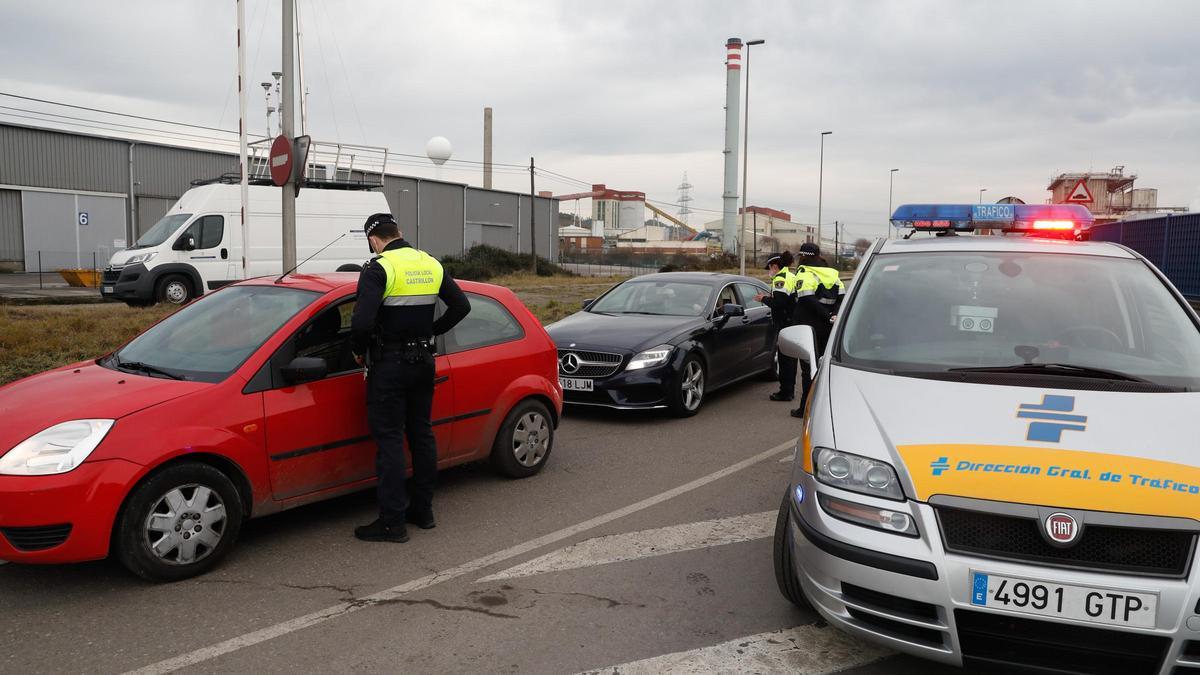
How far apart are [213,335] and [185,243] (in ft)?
50.0

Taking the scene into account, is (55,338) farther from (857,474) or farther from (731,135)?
(731,135)

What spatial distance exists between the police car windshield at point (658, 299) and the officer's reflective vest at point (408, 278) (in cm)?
464

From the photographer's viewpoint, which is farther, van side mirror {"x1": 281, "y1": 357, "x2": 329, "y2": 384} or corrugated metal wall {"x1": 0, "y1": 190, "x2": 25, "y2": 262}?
corrugated metal wall {"x1": 0, "y1": 190, "x2": 25, "y2": 262}

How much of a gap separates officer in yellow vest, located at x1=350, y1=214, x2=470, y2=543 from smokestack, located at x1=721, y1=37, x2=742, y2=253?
54.9 metres

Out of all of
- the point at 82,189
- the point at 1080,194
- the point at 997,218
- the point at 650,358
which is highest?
the point at 82,189

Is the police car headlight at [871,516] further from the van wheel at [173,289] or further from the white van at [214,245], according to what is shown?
the van wheel at [173,289]

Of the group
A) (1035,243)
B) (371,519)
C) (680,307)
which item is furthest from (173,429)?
(680,307)

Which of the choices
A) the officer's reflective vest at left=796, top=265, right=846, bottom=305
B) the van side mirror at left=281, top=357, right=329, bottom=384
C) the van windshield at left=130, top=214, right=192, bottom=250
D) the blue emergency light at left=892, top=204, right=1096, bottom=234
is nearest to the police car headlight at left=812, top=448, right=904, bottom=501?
the van side mirror at left=281, top=357, right=329, bottom=384

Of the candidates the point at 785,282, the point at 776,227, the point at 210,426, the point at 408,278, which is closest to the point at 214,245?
the point at 785,282

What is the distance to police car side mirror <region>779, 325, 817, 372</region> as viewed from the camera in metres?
4.58

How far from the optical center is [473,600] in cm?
405

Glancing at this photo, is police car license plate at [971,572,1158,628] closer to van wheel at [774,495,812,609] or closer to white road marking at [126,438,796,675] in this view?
van wheel at [774,495,812,609]

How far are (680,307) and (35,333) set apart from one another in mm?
8386

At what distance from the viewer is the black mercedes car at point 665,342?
8.16m
